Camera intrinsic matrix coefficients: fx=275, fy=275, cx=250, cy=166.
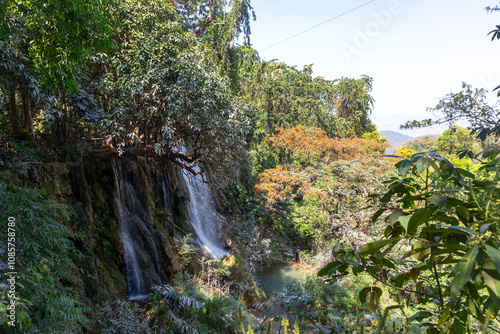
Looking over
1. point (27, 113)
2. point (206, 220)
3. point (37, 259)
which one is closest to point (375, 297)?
point (37, 259)

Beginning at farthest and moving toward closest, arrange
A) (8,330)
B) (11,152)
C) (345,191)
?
(345,191)
(11,152)
(8,330)

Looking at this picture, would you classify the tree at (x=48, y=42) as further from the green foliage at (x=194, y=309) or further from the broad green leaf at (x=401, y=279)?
the broad green leaf at (x=401, y=279)

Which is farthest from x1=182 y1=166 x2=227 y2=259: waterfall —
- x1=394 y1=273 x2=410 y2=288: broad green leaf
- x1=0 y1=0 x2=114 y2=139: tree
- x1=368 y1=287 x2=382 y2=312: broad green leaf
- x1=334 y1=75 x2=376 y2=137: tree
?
x1=334 y1=75 x2=376 y2=137: tree

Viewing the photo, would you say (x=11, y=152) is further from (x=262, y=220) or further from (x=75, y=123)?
(x=262, y=220)

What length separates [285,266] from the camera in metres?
11.7

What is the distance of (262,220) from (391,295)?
6.37 metres

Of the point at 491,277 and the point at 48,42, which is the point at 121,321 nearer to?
the point at 48,42

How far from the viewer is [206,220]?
→ 1138 centimetres

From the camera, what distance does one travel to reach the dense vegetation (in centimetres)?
92

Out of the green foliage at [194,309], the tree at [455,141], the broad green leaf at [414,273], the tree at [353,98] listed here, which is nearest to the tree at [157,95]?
the green foliage at [194,309]

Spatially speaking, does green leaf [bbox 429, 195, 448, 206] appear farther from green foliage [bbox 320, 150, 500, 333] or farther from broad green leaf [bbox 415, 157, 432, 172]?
broad green leaf [bbox 415, 157, 432, 172]

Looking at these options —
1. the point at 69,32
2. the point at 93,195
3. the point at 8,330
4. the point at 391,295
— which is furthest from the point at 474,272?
the point at 391,295

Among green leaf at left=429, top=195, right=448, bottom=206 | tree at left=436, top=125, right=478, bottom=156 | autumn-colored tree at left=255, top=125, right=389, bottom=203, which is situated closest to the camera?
green leaf at left=429, top=195, right=448, bottom=206

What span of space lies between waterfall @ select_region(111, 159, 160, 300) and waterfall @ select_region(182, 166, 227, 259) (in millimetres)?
2792
